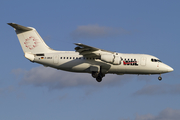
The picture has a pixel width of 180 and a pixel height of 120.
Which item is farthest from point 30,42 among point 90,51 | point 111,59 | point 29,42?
point 111,59

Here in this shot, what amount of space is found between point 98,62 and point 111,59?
182 centimetres

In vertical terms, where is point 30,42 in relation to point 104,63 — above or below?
above

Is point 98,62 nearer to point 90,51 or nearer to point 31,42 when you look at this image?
point 90,51

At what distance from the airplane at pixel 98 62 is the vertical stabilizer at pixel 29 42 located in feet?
0.64

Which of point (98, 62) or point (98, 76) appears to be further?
point (98, 76)

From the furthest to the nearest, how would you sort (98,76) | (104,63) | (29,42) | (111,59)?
(29,42) < (98,76) < (104,63) < (111,59)

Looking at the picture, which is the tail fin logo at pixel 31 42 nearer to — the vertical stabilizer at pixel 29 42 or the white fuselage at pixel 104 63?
the vertical stabilizer at pixel 29 42

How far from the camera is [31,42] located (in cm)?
3061

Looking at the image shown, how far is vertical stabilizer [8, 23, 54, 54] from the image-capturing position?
99.6ft

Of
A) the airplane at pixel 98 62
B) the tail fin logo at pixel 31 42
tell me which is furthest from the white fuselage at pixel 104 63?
the tail fin logo at pixel 31 42

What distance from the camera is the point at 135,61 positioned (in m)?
28.8

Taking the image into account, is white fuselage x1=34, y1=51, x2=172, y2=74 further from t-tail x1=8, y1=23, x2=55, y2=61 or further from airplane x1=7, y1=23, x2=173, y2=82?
t-tail x1=8, y1=23, x2=55, y2=61

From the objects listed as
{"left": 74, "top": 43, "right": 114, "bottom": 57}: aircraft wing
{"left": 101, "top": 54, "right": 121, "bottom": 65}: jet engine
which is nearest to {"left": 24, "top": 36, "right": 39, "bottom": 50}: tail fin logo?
{"left": 74, "top": 43, "right": 114, "bottom": 57}: aircraft wing

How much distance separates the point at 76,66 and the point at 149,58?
7.92m
